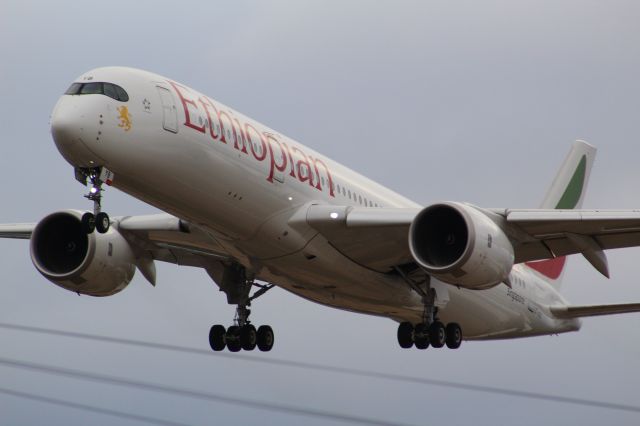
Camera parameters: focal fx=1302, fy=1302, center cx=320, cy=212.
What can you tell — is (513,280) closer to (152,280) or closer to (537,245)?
(537,245)

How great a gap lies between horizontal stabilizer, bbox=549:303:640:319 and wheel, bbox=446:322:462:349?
4929 mm

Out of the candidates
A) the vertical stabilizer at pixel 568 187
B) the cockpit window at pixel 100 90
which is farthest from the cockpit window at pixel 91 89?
the vertical stabilizer at pixel 568 187

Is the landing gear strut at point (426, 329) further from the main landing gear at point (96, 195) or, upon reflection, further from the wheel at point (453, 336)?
the main landing gear at point (96, 195)

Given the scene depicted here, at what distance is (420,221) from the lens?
33281 millimetres

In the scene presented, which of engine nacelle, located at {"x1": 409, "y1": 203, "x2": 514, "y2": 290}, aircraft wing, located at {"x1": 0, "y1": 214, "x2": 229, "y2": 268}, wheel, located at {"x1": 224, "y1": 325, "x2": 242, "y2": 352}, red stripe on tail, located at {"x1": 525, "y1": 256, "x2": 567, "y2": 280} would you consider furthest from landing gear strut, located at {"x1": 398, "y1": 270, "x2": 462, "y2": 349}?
red stripe on tail, located at {"x1": 525, "y1": 256, "x2": 567, "y2": 280}

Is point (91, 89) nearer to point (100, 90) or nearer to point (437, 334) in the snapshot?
point (100, 90)

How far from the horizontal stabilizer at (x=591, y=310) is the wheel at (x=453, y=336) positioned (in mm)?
4929

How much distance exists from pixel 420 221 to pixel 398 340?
6.85 meters

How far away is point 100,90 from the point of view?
30250mm

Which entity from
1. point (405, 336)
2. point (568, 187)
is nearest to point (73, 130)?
point (405, 336)

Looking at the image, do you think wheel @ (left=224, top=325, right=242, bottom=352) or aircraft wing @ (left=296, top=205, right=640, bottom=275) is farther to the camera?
wheel @ (left=224, top=325, right=242, bottom=352)

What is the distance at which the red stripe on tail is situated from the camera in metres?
45.5

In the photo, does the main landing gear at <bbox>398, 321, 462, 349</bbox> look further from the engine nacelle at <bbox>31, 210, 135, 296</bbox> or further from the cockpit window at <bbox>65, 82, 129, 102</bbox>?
the cockpit window at <bbox>65, 82, 129, 102</bbox>

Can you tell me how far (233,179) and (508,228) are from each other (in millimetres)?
7476
